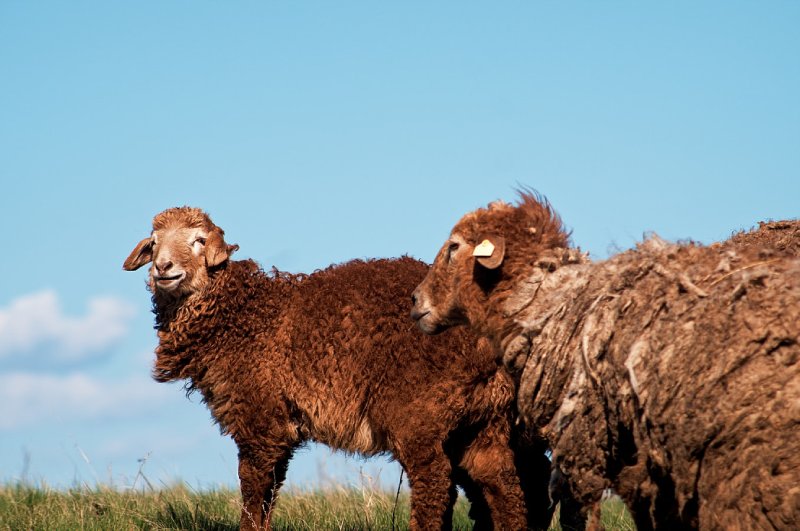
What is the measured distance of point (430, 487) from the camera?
25.0 ft

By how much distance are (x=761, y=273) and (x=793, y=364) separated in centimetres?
57

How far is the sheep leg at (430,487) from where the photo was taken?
7605 millimetres

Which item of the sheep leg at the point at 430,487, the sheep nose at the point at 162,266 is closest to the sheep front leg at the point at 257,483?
the sheep leg at the point at 430,487

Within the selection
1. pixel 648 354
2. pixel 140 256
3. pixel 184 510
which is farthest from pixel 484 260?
pixel 184 510

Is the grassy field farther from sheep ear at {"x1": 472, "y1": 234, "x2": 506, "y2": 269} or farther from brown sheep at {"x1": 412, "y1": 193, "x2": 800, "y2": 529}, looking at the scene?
sheep ear at {"x1": 472, "y1": 234, "x2": 506, "y2": 269}

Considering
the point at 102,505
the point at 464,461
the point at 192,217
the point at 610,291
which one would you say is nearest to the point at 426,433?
the point at 464,461

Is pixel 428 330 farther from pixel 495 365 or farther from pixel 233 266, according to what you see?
pixel 233 266

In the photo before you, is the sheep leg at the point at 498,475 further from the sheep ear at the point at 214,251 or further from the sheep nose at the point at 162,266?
the sheep nose at the point at 162,266

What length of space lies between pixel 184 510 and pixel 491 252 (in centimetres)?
446

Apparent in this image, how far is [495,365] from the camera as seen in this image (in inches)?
299

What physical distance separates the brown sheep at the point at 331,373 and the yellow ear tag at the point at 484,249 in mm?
1370

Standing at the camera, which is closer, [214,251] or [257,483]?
[257,483]

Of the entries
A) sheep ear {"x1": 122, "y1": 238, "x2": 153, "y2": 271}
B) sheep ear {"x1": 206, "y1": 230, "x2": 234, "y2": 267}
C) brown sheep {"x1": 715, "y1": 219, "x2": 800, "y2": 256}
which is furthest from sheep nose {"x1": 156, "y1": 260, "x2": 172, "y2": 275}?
brown sheep {"x1": 715, "y1": 219, "x2": 800, "y2": 256}

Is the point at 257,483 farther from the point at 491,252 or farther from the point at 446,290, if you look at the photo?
the point at 491,252
